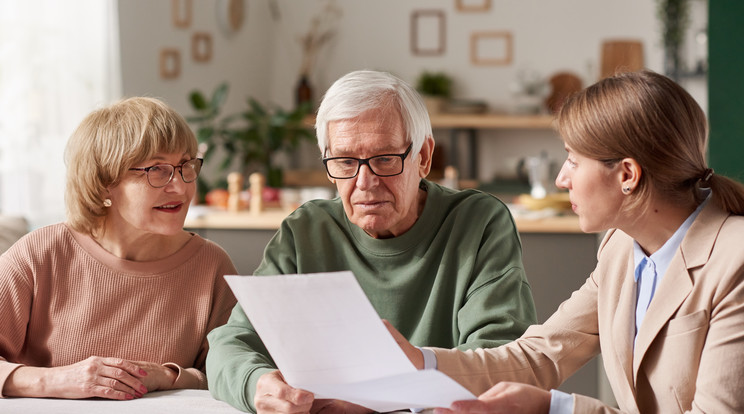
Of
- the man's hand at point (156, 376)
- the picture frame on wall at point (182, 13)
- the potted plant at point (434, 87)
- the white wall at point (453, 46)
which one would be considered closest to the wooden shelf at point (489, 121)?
the potted plant at point (434, 87)

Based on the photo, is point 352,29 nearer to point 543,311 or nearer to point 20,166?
point 20,166

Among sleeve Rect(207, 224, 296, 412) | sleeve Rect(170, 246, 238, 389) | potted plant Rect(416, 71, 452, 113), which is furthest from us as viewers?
potted plant Rect(416, 71, 452, 113)

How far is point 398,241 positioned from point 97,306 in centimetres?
67

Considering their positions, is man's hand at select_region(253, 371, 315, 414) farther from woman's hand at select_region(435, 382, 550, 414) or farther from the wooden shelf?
the wooden shelf

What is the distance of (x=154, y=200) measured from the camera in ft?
6.07

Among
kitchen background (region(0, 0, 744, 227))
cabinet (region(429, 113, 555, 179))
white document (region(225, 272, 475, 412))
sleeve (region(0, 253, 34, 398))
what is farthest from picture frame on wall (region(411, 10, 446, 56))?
white document (region(225, 272, 475, 412))

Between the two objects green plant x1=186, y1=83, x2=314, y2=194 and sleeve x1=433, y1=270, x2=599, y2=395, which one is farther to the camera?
Result: green plant x1=186, y1=83, x2=314, y2=194

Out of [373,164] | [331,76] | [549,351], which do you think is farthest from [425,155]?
[331,76]

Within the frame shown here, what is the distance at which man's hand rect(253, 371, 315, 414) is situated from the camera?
136cm

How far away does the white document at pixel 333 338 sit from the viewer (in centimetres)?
116

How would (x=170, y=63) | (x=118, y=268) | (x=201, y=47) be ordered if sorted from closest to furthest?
(x=118, y=268) → (x=170, y=63) → (x=201, y=47)

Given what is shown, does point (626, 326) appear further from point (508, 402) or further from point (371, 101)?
point (371, 101)

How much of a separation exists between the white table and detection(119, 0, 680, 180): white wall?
5.10 m

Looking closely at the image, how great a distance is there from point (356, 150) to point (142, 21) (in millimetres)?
4358
